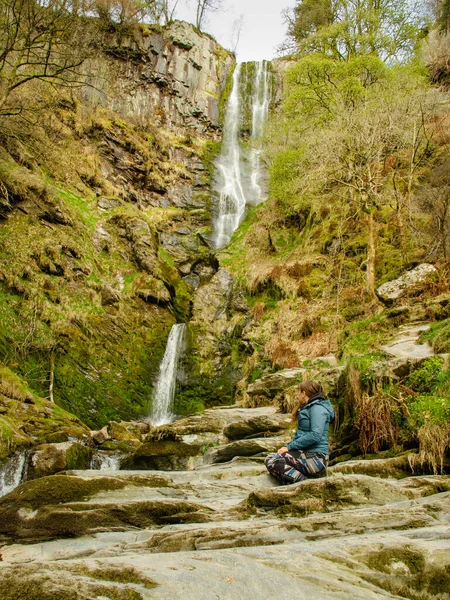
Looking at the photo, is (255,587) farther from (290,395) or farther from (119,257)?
(119,257)

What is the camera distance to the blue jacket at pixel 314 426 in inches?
199

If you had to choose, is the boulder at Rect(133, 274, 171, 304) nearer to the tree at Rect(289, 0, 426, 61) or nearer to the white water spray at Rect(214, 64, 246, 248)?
the white water spray at Rect(214, 64, 246, 248)

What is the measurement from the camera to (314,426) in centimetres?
508

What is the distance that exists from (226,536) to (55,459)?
633cm

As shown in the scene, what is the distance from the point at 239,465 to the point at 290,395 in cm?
273

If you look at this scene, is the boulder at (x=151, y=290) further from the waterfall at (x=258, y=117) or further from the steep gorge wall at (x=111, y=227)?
the waterfall at (x=258, y=117)

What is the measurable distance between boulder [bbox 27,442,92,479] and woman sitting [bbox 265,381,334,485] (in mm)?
5114

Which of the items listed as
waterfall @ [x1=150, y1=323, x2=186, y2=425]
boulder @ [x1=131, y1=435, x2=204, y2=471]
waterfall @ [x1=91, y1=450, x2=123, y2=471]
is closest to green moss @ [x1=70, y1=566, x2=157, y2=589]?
boulder @ [x1=131, y1=435, x2=204, y2=471]

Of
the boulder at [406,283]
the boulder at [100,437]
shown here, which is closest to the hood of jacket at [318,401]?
the boulder at [406,283]

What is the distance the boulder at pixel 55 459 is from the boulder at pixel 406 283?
8347mm

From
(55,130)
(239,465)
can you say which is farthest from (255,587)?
(55,130)

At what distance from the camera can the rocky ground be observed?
2.30m

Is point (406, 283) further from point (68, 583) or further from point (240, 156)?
point (240, 156)

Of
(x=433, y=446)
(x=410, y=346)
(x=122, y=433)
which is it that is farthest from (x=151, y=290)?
(x=433, y=446)
